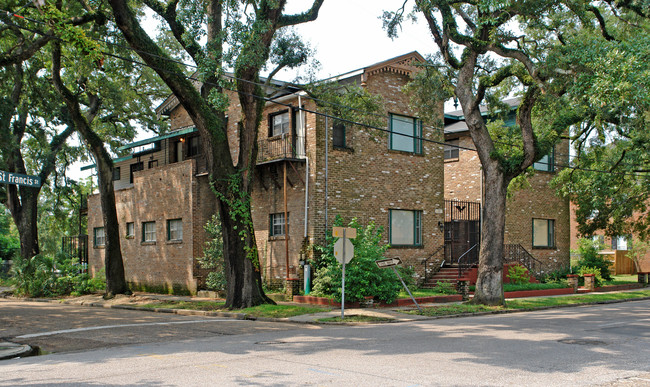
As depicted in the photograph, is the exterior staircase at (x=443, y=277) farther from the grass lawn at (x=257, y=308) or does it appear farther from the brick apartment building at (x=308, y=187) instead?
the grass lawn at (x=257, y=308)

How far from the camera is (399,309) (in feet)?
63.0

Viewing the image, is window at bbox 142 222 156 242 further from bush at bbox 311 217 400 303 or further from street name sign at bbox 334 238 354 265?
street name sign at bbox 334 238 354 265

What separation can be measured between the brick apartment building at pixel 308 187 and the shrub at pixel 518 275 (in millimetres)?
3945

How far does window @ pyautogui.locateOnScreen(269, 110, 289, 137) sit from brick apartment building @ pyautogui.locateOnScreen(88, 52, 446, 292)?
41 millimetres

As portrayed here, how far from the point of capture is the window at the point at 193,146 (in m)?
28.6

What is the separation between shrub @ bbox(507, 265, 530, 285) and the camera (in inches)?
1067

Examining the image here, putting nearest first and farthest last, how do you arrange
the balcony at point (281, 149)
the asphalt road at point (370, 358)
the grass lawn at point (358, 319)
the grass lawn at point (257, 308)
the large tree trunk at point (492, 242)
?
the asphalt road at point (370, 358)
the grass lawn at point (358, 319)
the grass lawn at point (257, 308)
the large tree trunk at point (492, 242)
the balcony at point (281, 149)

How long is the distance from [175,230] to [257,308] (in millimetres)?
9727

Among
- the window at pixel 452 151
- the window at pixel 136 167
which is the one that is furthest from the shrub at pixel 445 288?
the window at pixel 136 167

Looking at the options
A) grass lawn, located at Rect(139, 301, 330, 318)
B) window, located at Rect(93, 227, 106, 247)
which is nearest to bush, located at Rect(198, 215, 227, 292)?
grass lawn, located at Rect(139, 301, 330, 318)

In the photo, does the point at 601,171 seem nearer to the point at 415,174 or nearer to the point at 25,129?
the point at 415,174

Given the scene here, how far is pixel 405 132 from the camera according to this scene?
25656 mm

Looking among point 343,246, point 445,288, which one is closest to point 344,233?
point 343,246

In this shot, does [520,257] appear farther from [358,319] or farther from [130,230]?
[130,230]
